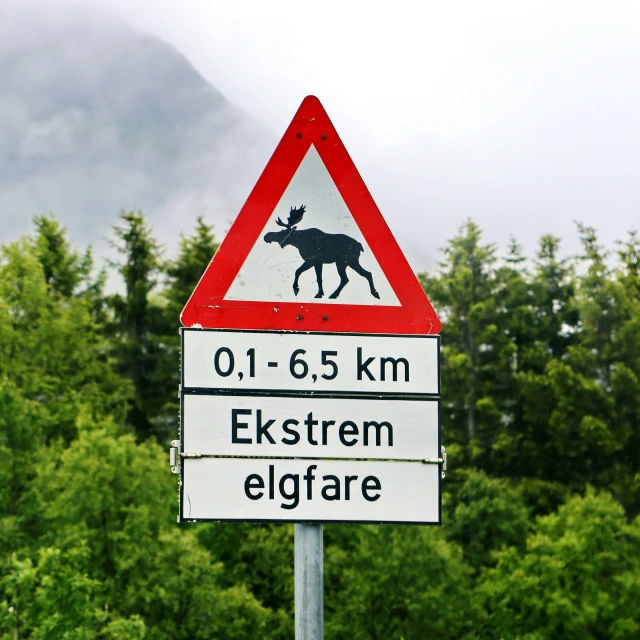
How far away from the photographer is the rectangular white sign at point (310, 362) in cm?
292

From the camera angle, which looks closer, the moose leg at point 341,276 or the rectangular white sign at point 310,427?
the rectangular white sign at point 310,427

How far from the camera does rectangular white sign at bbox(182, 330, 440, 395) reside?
292 cm

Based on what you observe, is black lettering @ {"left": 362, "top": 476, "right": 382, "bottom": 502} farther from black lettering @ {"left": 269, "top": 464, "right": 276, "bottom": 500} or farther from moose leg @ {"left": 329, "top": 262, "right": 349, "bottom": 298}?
moose leg @ {"left": 329, "top": 262, "right": 349, "bottom": 298}

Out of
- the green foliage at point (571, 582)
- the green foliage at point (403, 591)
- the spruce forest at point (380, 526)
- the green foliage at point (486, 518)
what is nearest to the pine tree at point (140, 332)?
the spruce forest at point (380, 526)

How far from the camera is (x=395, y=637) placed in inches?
1517

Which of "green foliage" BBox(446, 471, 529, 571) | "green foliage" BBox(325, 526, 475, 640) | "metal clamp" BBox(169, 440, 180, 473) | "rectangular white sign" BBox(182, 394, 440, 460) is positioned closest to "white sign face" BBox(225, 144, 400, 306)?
"rectangular white sign" BBox(182, 394, 440, 460)

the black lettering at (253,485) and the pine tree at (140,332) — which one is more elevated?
the pine tree at (140,332)

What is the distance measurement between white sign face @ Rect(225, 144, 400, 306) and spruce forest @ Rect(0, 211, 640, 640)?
2579cm

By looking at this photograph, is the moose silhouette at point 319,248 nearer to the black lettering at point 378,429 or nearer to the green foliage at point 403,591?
the black lettering at point 378,429

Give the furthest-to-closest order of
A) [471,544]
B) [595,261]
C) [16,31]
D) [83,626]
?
[16,31] < [595,261] < [471,544] < [83,626]

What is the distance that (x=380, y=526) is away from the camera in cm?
3809

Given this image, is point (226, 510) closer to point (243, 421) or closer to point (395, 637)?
point (243, 421)

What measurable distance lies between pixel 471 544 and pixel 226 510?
138 feet

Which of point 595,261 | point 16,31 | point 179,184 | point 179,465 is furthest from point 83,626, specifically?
point 16,31
